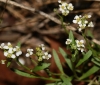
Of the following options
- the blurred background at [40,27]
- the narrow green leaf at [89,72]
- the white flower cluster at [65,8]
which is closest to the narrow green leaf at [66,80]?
the narrow green leaf at [89,72]

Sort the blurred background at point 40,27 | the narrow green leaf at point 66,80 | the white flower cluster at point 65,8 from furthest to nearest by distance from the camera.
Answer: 1. the blurred background at point 40,27
2. the narrow green leaf at point 66,80
3. the white flower cluster at point 65,8

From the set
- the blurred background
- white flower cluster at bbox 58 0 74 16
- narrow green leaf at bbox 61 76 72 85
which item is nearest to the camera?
white flower cluster at bbox 58 0 74 16

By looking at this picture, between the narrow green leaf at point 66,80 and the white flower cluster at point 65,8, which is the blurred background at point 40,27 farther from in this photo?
the white flower cluster at point 65,8

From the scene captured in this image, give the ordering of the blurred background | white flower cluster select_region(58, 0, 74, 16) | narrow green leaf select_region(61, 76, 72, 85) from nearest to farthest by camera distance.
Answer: white flower cluster select_region(58, 0, 74, 16) → narrow green leaf select_region(61, 76, 72, 85) → the blurred background

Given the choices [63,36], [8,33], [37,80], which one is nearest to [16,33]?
[8,33]

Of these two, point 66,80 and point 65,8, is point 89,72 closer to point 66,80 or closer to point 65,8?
point 66,80

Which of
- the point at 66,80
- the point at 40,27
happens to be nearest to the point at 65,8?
the point at 66,80

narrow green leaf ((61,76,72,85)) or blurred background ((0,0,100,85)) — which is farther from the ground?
blurred background ((0,0,100,85))

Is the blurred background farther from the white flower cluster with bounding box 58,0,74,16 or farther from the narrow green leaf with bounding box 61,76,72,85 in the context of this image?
the white flower cluster with bounding box 58,0,74,16

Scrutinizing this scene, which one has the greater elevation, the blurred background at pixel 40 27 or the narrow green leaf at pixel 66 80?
the blurred background at pixel 40 27

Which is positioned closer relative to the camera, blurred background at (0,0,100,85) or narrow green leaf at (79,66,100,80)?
narrow green leaf at (79,66,100,80)

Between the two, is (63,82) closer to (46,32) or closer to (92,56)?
(92,56)

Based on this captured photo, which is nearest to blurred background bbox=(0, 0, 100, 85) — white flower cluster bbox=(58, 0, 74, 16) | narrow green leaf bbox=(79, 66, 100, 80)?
narrow green leaf bbox=(79, 66, 100, 80)
